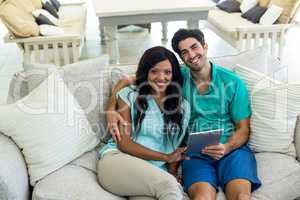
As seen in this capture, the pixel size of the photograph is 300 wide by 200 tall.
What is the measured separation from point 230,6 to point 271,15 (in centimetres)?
92

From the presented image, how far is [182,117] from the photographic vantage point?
7.14ft

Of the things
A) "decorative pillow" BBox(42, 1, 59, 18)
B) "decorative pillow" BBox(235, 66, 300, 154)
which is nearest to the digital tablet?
"decorative pillow" BBox(235, 66, 300, 154)

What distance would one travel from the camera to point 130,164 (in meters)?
1.92

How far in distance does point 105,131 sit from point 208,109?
22.9 inches

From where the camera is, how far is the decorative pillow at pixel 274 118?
213cm

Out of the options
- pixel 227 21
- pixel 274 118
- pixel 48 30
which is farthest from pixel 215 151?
pixel 227 21

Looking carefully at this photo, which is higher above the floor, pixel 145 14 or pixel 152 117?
pixel 145 14

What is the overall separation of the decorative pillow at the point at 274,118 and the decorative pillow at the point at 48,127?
88 centimetres

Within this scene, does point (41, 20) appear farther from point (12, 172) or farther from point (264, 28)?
point (12, 172)

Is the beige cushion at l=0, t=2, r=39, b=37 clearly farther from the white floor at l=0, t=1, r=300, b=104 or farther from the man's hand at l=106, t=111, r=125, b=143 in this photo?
the man's hand at l=106, t=111, r=125, b=143

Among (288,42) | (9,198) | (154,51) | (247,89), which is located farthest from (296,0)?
(9,198)

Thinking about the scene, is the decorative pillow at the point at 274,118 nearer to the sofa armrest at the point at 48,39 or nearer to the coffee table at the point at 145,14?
the coffee table at the point at 145,14

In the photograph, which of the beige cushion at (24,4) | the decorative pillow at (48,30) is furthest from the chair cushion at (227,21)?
the beige cushion at (24,4)

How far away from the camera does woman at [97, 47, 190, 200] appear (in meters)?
2.04
